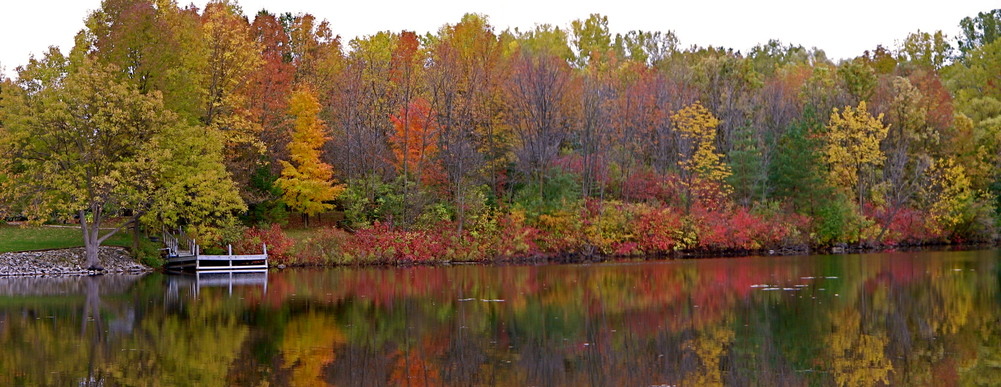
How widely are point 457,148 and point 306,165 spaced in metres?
8.12

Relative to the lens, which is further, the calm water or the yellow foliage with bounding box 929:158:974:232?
the yellow foliage with bounding box 929:158:974:232

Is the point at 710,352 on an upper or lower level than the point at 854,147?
lower

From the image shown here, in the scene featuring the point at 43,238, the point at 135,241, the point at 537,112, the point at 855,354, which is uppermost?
the point at 537,112

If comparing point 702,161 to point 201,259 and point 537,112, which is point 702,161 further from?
point 201,259

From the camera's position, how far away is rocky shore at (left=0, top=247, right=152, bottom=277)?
130ft

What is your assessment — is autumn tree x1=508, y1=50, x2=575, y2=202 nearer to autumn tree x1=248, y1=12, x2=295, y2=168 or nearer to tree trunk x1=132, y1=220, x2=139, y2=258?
autumn tree x1=248, y1=12, x2=295, y2=168

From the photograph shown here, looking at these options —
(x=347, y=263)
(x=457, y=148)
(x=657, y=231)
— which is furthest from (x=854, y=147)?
(x=347, y=263)

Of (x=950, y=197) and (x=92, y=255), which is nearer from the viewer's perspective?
(x=92, y=255)

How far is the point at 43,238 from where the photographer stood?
4328cm

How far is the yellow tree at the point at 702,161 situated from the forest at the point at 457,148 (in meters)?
0.22

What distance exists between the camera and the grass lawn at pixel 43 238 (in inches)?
1628

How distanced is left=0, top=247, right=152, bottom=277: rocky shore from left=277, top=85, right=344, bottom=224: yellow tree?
906cm

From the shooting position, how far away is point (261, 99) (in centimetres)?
4947

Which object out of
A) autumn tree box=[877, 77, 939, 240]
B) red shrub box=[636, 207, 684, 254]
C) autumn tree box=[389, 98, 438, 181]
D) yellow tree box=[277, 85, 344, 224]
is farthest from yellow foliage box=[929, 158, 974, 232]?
yellow tree box=[277, 85, 344, 224]
